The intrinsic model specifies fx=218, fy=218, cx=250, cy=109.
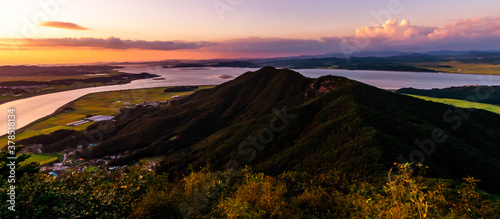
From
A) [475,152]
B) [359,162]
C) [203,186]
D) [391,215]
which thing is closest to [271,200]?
[391,215]

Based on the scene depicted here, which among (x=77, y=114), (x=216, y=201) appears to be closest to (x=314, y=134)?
(x=216, y=201)

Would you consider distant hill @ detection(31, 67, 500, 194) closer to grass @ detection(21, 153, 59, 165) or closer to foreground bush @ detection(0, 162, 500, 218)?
grass @ detection(21, 153, 59, 165)

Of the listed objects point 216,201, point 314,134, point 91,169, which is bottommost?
point 91,169

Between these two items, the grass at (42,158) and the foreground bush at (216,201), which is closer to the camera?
the foreground bush at (216,201)

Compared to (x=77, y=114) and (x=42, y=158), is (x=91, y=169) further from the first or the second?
(x=77, y=114)

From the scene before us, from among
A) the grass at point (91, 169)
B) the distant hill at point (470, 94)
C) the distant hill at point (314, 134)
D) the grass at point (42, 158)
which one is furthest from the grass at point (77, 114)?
the distant hill at point (470, 94)

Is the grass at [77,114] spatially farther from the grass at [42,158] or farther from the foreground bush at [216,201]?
the foreground bush at [216,201]

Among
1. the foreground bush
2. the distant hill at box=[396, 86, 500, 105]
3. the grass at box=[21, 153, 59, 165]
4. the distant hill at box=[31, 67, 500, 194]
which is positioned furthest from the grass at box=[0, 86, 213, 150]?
the distant hill at box=[396, 86, 500, 105]

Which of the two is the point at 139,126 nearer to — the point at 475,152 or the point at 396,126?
the point at 396,126
